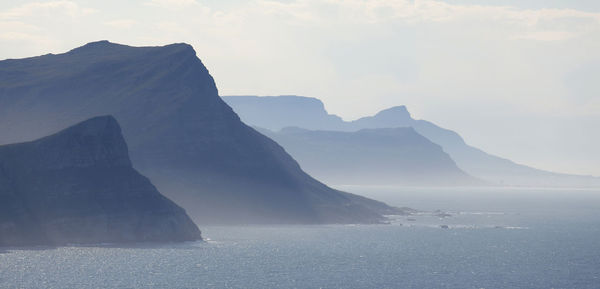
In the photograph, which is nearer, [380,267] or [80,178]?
[380,267]

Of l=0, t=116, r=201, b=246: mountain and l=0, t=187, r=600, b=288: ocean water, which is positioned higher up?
l=0, t=116, r=201, b=246: mountain

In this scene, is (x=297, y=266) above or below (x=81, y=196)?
below

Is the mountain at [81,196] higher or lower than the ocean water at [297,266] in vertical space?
higher

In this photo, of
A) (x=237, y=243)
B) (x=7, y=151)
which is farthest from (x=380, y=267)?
(x=7, y=151)

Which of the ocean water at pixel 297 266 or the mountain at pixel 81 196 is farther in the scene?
the mountain at pixel 81 196

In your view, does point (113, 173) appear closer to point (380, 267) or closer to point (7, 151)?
point (7, 151)

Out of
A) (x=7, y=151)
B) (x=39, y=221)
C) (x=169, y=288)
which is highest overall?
(x=7, y=151)

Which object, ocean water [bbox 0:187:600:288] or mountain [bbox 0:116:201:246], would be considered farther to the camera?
mountain [bbox 0:116:201:246]

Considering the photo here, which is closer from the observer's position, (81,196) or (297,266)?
(297,266)
